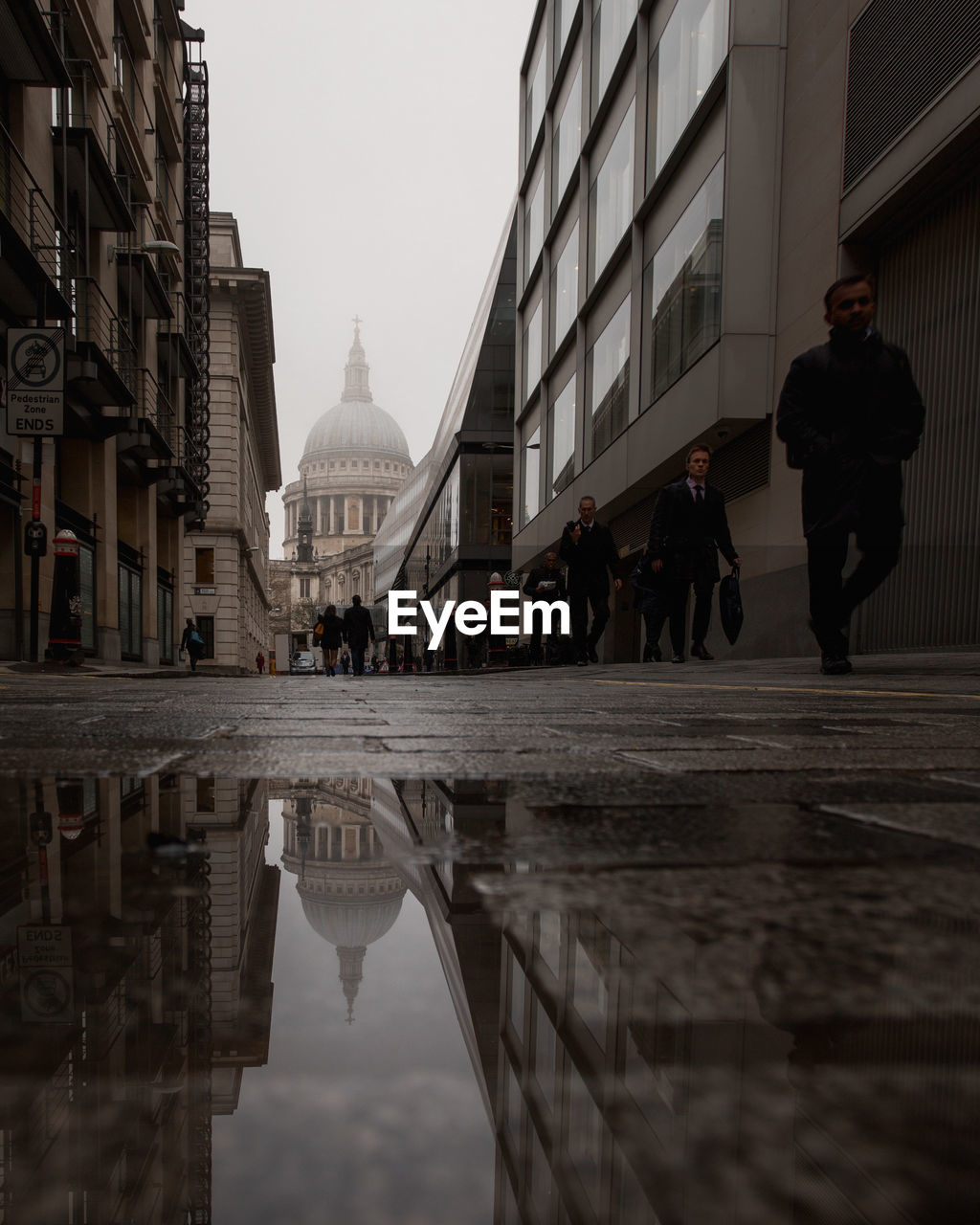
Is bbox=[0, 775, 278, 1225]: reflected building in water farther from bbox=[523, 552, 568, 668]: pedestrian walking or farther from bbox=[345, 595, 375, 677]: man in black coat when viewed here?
bbox=[345, 595, 375, 677]: man in black coat

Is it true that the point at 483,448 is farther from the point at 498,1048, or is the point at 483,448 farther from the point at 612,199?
the point at 498,1048

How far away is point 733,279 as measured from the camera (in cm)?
1302

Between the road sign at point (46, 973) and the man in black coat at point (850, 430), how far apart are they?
559 centimetres

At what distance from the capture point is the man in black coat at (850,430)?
5.58 metres

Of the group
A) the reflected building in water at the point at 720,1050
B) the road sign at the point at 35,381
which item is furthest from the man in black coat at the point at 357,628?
the reflected building in water at the point at 720,1050

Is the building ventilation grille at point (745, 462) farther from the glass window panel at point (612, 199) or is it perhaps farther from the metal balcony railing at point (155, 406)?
the metal balcony railing at point (155, 406)

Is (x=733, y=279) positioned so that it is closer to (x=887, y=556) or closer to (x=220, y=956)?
(x=887, y=556)

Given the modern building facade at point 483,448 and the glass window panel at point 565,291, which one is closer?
the glass window panel at point 565,291

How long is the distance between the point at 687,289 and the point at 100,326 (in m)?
10.2

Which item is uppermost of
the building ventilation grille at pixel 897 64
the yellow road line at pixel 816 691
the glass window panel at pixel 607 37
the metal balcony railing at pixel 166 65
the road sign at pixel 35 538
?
the metal balcony railing at pixel 166 65

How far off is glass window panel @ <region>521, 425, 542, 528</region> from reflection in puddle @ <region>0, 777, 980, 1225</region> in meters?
27.0

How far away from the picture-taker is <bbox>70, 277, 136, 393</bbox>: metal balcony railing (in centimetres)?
1594

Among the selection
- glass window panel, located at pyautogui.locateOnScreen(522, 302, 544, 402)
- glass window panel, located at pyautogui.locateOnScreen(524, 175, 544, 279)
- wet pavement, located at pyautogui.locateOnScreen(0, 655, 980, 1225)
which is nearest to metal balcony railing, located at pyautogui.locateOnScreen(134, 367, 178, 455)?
glass window panel, located at pyautogui.locateOnScreen(522, 302, 544, 402)

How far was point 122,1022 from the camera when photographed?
0.46 m
